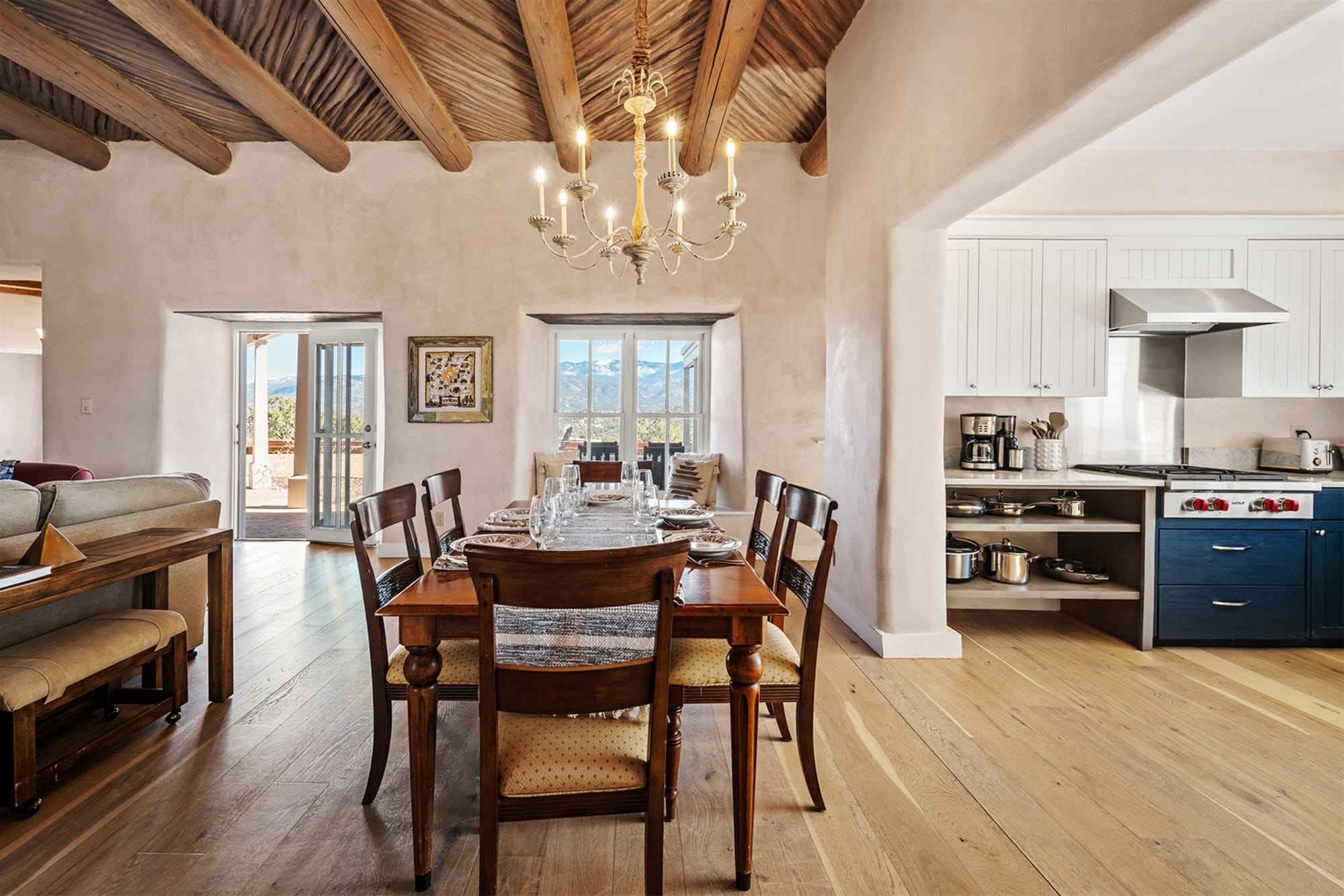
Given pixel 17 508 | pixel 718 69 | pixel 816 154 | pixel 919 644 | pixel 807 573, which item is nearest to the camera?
pixel 807 573

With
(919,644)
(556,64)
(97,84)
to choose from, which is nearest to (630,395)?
(556,64)

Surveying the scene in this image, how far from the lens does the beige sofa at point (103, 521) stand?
7.06 feet

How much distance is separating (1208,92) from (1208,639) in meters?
2.67

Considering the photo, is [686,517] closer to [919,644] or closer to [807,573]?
[807,573]

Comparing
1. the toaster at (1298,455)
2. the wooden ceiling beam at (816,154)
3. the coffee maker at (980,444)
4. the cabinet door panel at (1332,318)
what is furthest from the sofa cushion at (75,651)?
the cabinet door panel at (1332,318)

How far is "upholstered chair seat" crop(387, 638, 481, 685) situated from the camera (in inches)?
65.8

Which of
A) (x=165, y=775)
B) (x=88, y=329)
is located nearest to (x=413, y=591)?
(x=165, y=775)

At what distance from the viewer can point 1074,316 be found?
3.47 m

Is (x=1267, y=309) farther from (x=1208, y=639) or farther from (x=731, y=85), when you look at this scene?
(x=731, y=85)

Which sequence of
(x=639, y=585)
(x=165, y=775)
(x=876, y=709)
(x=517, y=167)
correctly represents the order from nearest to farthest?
(x=639, y=585)
(x=165, y=775)
(x=876, y=709)
(x=517, y=167)

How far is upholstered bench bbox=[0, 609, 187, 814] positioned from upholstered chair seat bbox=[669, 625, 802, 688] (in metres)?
1.75

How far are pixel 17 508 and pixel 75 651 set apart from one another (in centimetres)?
Answer: 72

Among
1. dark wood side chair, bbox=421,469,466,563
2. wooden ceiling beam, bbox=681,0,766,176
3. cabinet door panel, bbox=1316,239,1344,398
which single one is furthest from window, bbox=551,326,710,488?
cabinet door panel, bbox=1316,239,1344,398

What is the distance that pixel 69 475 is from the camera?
4324mm
